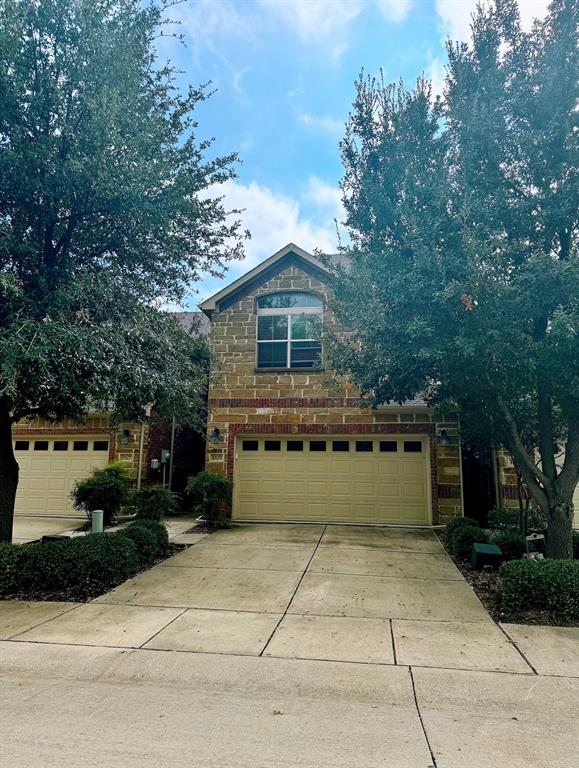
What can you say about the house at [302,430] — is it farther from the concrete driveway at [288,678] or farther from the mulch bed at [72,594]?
Answer: the mulch bed at [72,594]

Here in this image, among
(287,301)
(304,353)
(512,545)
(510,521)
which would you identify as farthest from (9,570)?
(287,301)

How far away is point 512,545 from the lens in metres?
8.36

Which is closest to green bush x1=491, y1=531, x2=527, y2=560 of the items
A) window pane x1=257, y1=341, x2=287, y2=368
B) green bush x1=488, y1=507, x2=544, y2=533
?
green bush x1=488, y1=507, x2=544, y2=533

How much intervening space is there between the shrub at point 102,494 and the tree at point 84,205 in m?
4.06

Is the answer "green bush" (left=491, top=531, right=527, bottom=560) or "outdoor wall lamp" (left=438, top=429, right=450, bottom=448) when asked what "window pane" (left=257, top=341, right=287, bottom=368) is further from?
"green bush" (left=491, top=531, right=527, bottom=560)

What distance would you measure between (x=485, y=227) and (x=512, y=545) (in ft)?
17.7

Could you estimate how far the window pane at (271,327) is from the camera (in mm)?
13367

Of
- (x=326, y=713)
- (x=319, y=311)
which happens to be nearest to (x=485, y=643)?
(x=326, y=713)

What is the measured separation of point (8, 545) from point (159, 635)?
3.09 m

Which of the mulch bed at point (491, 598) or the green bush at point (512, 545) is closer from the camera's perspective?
the mulch bed at point (491, 598)

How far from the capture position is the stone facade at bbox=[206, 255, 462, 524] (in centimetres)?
1212

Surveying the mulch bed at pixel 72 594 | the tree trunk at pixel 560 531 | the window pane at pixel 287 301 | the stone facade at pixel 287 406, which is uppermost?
the window pane at pixel 287 301

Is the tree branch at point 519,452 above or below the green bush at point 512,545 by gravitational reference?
above

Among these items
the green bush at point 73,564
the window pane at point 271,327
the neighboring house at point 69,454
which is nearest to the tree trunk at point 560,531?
the green bush at point 73,564
